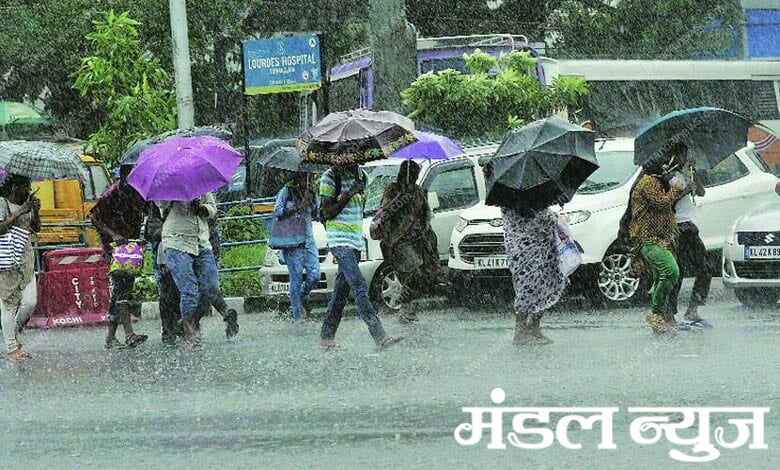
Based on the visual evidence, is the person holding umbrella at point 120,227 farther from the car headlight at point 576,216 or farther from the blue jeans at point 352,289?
the car headlight at point 576,216

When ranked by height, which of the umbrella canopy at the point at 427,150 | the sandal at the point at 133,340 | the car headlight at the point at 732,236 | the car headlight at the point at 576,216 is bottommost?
the sandal at the point at 133,340

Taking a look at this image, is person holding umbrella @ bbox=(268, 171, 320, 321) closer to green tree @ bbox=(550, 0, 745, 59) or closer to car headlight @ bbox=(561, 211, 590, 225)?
car headlight @ bbox=(561, 211, 590, 225)

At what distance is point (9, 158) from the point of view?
1246 centimetres

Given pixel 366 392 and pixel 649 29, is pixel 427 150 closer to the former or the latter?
pixel 366 392

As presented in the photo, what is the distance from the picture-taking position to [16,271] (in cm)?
1238

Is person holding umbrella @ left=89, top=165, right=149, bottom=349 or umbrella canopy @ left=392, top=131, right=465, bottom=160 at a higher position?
umbrella canopy @ left=392, top=131, right=465, bottom=160

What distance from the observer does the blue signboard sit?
20.0 meters

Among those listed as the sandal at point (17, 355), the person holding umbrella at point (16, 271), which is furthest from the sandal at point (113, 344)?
the sandal at point (17, 355)

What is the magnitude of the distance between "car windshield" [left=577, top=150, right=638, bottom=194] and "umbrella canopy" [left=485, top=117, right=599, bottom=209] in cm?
321

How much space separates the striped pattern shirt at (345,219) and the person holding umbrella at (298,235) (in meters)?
3.05

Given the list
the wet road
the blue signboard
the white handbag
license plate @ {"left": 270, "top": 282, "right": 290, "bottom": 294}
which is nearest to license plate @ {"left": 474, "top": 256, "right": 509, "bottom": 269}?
the wet road

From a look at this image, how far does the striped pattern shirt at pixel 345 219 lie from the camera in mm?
11828

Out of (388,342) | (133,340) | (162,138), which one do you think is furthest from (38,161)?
(388,342)

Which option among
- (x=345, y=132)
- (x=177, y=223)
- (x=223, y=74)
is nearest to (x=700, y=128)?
(x=345, y=132)
